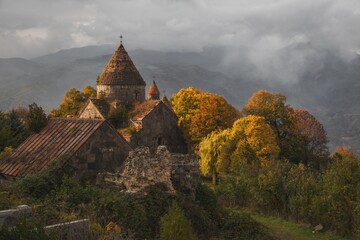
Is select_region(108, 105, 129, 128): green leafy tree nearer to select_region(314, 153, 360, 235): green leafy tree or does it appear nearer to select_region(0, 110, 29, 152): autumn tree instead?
select_region(0, 110, 29, 152): autumn tree

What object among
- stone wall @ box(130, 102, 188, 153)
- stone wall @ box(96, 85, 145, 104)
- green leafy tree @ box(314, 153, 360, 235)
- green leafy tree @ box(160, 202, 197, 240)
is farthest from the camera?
stone wall @ box(96, 85, 145, 104)

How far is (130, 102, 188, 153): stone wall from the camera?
33.9 meters

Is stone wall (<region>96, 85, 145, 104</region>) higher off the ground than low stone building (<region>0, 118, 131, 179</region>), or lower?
higher

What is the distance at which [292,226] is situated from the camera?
1744 centimetres

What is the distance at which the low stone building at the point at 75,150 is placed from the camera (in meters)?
13.1

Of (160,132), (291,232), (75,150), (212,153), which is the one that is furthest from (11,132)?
(291,232)

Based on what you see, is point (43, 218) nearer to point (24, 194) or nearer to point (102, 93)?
point (24, 194)

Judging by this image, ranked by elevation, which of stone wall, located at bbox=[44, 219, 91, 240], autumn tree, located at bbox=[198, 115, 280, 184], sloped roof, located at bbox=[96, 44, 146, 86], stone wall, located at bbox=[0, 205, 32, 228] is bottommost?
stone wall, located at bbox=[44, 219, 91, 240]

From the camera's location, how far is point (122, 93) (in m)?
35.6

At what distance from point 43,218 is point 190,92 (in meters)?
31.0

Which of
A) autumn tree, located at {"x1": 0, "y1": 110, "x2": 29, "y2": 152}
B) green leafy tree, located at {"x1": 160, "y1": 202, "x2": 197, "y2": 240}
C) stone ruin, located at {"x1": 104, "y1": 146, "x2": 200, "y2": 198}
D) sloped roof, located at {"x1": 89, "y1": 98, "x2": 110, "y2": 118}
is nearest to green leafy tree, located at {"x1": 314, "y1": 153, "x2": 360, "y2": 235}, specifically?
stone ruin, located at {"x1": 104, "y1": 146, "x2": 200, "y2": 198}

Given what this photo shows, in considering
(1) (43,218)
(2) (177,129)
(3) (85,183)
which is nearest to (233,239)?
(3) (85,183)

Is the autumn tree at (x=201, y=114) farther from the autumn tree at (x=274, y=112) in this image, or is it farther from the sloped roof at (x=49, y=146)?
the sloped roof at (x=49, y=146)

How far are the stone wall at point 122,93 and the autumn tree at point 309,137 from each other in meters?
16.5
